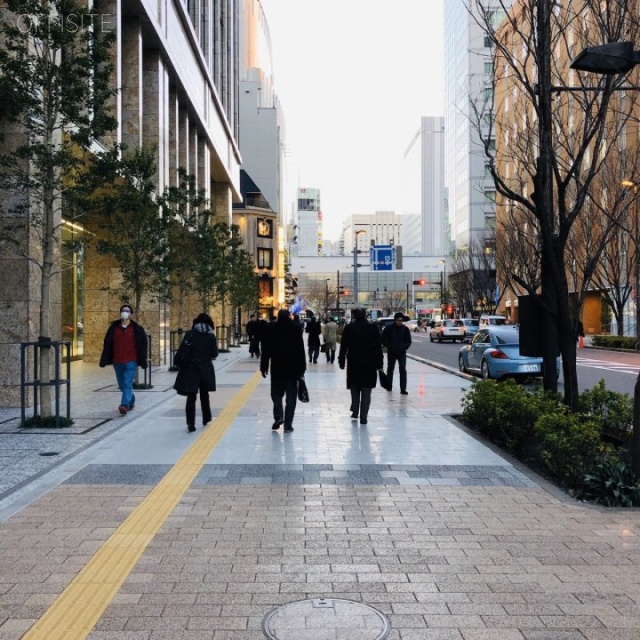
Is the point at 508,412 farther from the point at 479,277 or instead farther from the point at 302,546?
the point at 479,277

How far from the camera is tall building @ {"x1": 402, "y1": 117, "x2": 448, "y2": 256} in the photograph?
160750mm

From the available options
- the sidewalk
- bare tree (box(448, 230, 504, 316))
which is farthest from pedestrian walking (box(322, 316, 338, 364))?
bare tree (box(448, 230, 504, 316))

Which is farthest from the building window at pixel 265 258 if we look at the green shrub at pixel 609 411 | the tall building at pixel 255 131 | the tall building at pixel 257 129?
the green shrub at pixel 609 411

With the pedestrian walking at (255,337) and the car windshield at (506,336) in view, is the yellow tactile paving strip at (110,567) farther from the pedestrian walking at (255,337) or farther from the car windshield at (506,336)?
the pedestrian walking at (255,337)

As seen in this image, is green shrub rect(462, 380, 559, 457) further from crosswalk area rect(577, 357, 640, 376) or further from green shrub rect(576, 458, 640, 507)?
crosswalk area rect(577, 357, 640, 376)

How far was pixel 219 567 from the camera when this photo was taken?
14.2 feet

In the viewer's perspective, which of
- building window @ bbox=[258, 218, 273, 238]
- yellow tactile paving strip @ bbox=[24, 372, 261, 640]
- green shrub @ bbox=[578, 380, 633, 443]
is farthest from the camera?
building window @ bbox=[258, 218, 273, 238]

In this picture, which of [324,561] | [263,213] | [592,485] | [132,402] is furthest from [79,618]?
[263,213]

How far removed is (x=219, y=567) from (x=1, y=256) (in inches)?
368

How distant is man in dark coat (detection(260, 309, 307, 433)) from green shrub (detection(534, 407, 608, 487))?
3769 mm

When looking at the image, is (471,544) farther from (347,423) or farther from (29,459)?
(347,423)

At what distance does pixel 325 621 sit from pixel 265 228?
80509mm

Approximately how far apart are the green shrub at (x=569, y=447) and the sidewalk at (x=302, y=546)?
0.28 meters

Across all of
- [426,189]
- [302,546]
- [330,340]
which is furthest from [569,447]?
[426,189]
